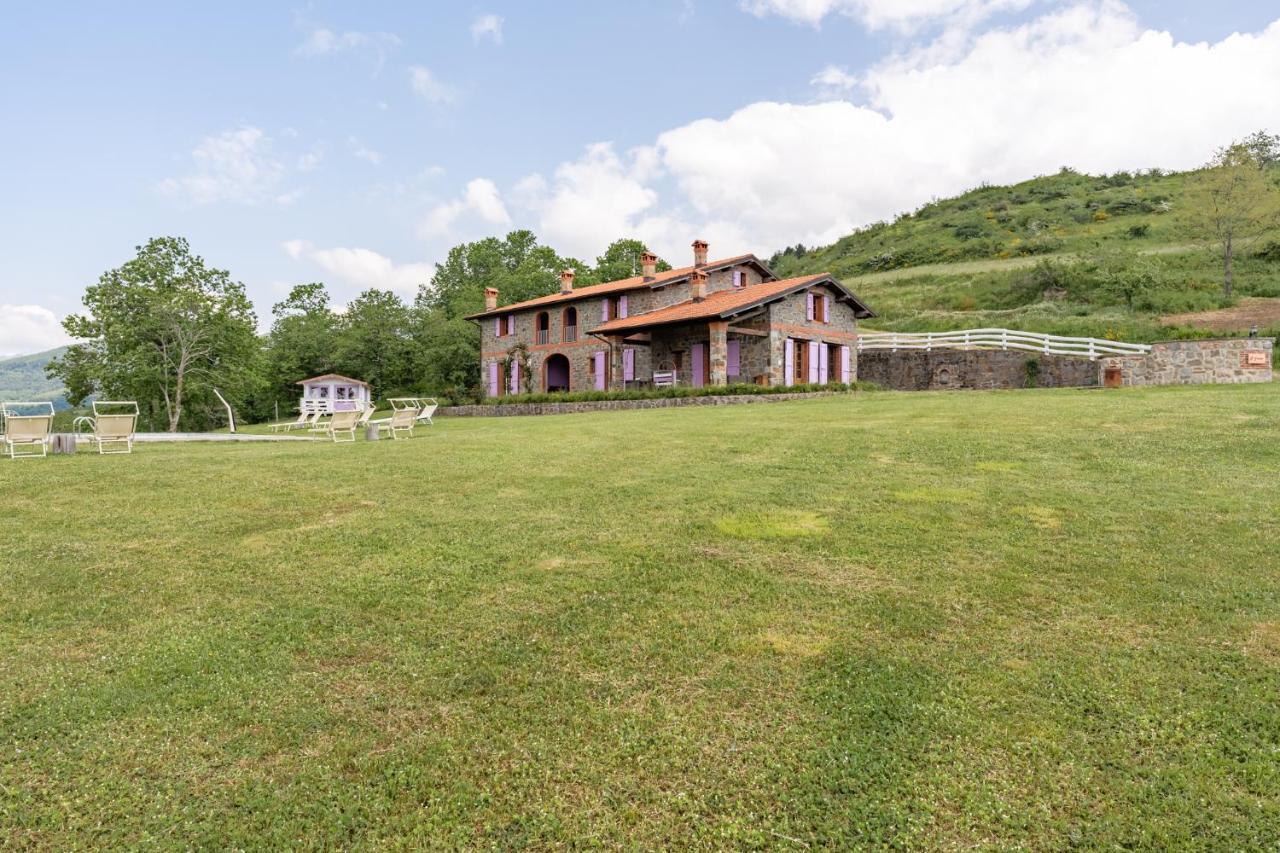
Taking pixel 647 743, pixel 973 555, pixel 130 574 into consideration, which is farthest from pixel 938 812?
pixel 130 574

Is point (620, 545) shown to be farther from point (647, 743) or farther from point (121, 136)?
point (121, 136)

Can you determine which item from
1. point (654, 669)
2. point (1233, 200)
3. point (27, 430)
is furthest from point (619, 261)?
point (654, 669)

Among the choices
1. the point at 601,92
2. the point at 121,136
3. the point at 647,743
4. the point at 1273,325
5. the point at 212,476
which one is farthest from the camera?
the point at 1273,325

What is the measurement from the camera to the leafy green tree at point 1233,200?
35.2 m

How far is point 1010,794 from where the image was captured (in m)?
2.49

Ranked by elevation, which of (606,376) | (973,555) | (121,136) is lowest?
(973,555)

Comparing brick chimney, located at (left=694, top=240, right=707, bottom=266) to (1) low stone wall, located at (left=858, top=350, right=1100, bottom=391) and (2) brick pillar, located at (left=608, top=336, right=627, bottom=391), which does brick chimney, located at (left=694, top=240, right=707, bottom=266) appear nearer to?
(2) brick pillar, located at (left=608, top=336, right=627, bottom=391)

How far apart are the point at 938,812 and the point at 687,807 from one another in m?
0.89

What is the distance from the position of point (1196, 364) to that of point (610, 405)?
1860cm

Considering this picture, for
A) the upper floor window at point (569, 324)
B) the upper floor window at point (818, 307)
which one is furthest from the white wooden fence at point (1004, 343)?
the upper floor window at point (569, 324)

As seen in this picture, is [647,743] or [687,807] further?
[647,743]

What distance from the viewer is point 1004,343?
26.3 meters

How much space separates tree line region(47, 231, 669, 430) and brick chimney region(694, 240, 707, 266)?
16.0 meters

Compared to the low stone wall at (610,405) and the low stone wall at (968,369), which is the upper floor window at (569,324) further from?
the low stone wall at (968,369)
